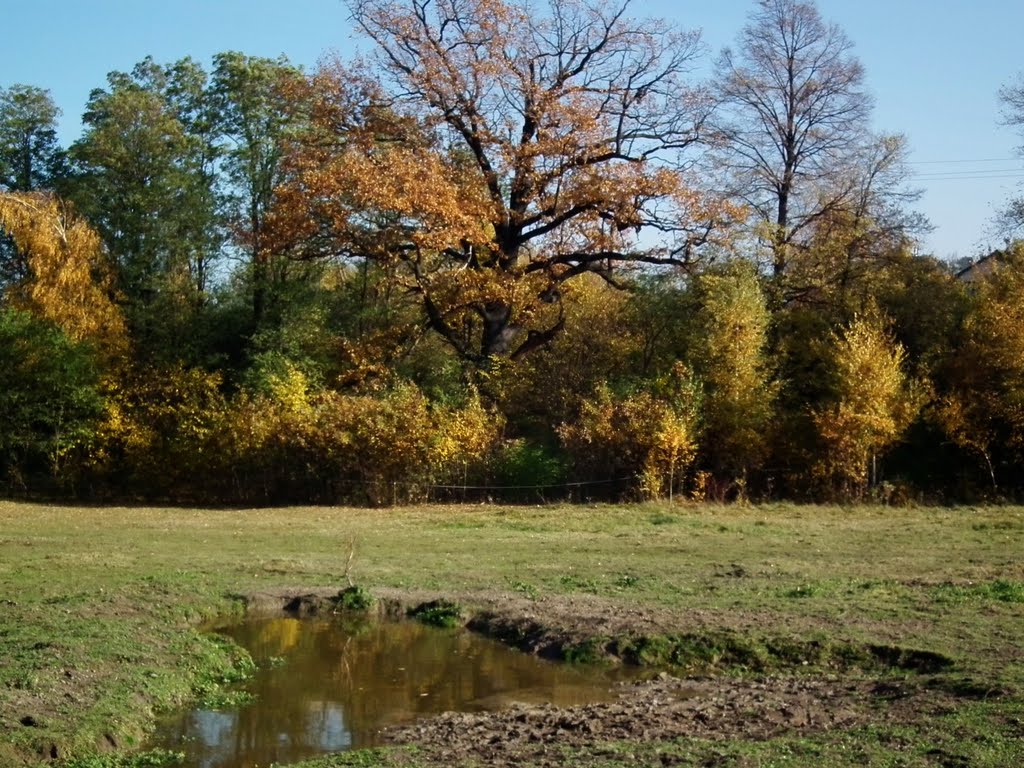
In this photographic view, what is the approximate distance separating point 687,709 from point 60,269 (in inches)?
1332

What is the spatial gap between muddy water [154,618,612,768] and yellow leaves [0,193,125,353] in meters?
25.7

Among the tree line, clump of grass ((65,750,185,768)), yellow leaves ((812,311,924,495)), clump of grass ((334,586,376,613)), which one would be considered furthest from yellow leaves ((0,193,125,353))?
→ clump of grass ((65,750,185,768))

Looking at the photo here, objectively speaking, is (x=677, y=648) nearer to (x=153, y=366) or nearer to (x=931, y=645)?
(x=931, y=645)

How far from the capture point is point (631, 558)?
21312 mm

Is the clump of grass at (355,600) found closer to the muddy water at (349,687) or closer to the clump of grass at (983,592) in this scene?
the muddy water at (349,687)

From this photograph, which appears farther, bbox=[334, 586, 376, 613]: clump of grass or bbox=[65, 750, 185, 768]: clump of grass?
bbox=[334, 586, 376, 613]: clump of grass

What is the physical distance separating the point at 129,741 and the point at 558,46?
3281cm

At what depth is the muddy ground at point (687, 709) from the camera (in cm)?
984

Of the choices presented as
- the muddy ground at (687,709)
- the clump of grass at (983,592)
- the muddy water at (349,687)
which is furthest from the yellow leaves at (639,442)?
the muddy ground at (687,709)

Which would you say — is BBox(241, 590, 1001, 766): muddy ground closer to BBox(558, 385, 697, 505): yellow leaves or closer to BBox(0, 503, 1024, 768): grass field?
BBox(0, 503, 1024, 768): grass field

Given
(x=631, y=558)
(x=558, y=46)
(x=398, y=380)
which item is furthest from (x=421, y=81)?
(x=631, y=558)

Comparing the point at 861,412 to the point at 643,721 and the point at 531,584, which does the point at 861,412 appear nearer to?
the point at 531,584

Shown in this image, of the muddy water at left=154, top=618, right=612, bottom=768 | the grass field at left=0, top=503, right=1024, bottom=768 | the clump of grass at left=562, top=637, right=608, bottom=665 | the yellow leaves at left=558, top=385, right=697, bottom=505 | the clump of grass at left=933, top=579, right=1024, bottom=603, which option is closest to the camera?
the grass field at left=0, top=503, right=1024, bottom=768

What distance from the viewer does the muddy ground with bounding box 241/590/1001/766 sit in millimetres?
9844
